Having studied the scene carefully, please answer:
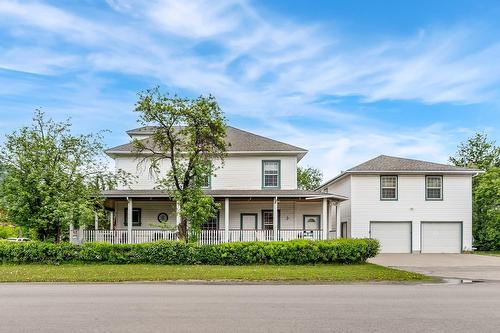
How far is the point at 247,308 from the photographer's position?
30.6 feet

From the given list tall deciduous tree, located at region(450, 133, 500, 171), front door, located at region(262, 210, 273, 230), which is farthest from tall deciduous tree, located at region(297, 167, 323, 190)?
front door, located at region(262, 210, 273, 230)

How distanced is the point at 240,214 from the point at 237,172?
100 inches

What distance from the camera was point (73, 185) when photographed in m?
20.8

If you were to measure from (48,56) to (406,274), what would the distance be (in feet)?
54.2

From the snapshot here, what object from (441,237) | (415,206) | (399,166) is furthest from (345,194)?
(441,237)

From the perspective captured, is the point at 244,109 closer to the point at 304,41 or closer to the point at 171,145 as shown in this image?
the point at 171,145

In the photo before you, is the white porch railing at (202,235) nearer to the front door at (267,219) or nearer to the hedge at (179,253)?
the front door at (267,219)

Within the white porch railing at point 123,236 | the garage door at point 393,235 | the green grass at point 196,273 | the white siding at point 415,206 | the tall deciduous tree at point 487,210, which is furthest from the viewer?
the tall deciduous tree at point 487,210

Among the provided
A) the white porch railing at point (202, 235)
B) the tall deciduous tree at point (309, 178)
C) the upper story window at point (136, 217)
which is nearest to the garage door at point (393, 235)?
the white porch railing at point (202, 235)

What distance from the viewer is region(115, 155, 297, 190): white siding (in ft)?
88.3

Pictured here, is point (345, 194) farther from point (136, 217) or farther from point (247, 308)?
point (247, 308)

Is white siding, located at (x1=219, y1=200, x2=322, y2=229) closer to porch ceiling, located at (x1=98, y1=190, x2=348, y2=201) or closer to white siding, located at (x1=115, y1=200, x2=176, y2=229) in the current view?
porch ceiling, located at (x1=98, y1=190, x2=348, y2=201)

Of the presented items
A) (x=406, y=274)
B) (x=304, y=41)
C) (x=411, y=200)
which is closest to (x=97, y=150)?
(x=304, y=41)

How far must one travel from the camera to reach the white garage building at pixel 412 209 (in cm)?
2833
